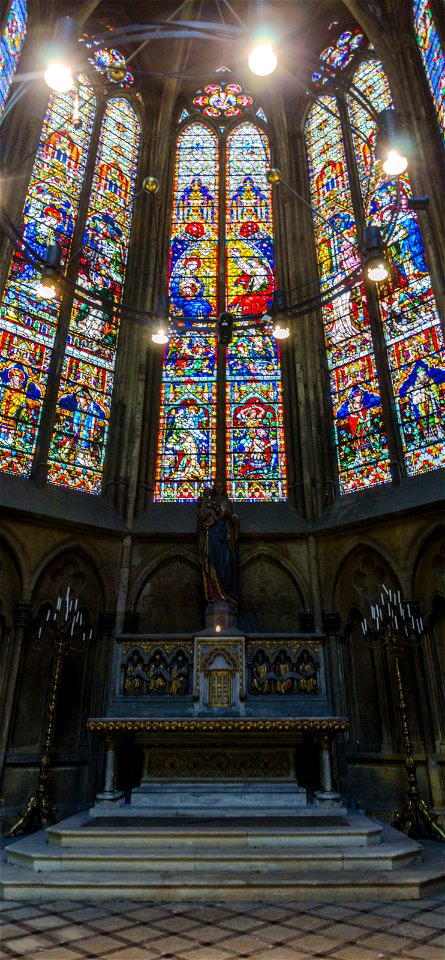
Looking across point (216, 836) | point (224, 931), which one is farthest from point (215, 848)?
point (224, 931)

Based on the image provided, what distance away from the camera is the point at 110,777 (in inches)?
248

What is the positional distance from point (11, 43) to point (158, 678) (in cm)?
1101

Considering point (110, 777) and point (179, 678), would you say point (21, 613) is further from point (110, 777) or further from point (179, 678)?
point (110, 777)

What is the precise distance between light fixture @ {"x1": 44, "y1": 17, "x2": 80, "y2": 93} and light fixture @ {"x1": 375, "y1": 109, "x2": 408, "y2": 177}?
229 cm

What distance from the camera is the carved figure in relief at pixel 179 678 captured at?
23.2 feet

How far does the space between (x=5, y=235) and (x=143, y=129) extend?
5.90 meters

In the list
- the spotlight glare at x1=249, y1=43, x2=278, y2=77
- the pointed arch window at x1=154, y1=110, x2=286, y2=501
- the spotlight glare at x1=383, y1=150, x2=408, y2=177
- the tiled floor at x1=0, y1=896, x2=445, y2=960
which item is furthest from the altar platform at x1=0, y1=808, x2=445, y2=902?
the spotlight glare at x1=249, y1=43, x2=278, y2=77

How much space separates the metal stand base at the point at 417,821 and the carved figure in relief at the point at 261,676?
1.97 m

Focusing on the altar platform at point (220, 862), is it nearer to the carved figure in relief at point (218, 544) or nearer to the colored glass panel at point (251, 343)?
the carved figure in relief at point (218, 544)

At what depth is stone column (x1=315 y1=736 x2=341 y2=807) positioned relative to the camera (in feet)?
20.1

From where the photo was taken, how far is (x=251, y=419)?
10.5 meters

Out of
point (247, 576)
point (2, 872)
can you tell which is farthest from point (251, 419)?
point (2, 872)

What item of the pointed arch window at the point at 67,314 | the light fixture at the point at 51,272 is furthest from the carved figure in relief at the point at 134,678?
the light fixture at the point at 51,272

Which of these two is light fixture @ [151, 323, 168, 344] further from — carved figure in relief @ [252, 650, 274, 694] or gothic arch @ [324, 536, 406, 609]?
gothic arch @ [324, 536, 406, 609]
